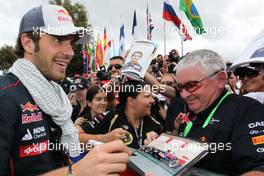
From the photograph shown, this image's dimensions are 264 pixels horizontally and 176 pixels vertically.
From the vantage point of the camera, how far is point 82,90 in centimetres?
614

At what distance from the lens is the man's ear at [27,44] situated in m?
2.02

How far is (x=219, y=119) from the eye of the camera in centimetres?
209

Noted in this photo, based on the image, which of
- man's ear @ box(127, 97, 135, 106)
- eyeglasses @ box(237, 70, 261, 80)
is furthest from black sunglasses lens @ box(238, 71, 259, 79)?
man's ear @ box(127, 97, 135, 106)

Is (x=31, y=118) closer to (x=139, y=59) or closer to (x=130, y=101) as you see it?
(x=139, y=59)

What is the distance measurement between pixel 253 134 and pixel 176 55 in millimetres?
6236

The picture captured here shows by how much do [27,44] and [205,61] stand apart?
133cm

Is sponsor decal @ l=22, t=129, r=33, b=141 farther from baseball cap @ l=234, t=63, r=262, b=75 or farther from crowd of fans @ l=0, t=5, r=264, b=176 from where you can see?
baseball cap @ l=234, t=63, r=262, b=75

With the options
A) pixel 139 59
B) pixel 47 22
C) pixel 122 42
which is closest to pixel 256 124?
pixel 47 22

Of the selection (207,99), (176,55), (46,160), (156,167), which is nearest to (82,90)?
(176,55)

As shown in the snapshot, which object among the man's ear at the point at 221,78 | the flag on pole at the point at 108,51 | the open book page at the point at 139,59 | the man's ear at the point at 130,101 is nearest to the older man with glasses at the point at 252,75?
the man's ear at the point at 221,78

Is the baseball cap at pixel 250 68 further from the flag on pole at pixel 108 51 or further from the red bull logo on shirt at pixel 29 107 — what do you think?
the flag on pole at pixel 108 51

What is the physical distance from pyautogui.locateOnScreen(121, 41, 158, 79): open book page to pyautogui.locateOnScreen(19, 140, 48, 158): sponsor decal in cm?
200

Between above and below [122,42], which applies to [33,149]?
below

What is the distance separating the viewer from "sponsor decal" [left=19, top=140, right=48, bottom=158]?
163cm
